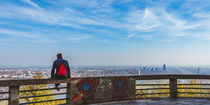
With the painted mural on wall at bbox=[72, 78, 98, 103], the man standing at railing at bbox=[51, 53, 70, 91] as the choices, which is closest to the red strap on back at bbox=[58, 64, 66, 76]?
the man standing at railing at bbox=[51, 53, 70, 91]

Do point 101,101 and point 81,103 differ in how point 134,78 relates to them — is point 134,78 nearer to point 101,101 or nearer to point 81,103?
point 101,101

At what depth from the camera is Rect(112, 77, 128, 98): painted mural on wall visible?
800 centimetres

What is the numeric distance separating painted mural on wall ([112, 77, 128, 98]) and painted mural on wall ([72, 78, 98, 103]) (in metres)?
0.96

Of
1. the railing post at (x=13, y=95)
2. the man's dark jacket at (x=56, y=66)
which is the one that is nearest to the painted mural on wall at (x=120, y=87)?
the man's dark jacket at (x=56, y=66)

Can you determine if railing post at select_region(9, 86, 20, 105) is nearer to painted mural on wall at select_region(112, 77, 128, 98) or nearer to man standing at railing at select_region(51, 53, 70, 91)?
man standing at railing at select_region(51, 53, 70, 91)

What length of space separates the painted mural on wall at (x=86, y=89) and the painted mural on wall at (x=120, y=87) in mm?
958

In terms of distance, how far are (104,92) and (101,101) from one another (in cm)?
41

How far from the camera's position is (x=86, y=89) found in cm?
742

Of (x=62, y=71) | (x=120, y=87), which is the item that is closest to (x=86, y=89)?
(x=62, y=71)

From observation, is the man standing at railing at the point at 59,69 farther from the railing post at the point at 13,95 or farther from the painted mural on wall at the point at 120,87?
the painted mural on wall at the point at 120,87

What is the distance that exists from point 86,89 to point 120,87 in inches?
64.8

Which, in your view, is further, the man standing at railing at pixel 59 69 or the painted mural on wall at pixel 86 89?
the painted mural on wall at pixel 86 89

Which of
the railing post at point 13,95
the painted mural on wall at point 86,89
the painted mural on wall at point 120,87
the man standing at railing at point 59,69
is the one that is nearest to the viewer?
the railing post at point 13,95

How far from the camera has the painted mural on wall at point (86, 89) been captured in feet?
23.6
